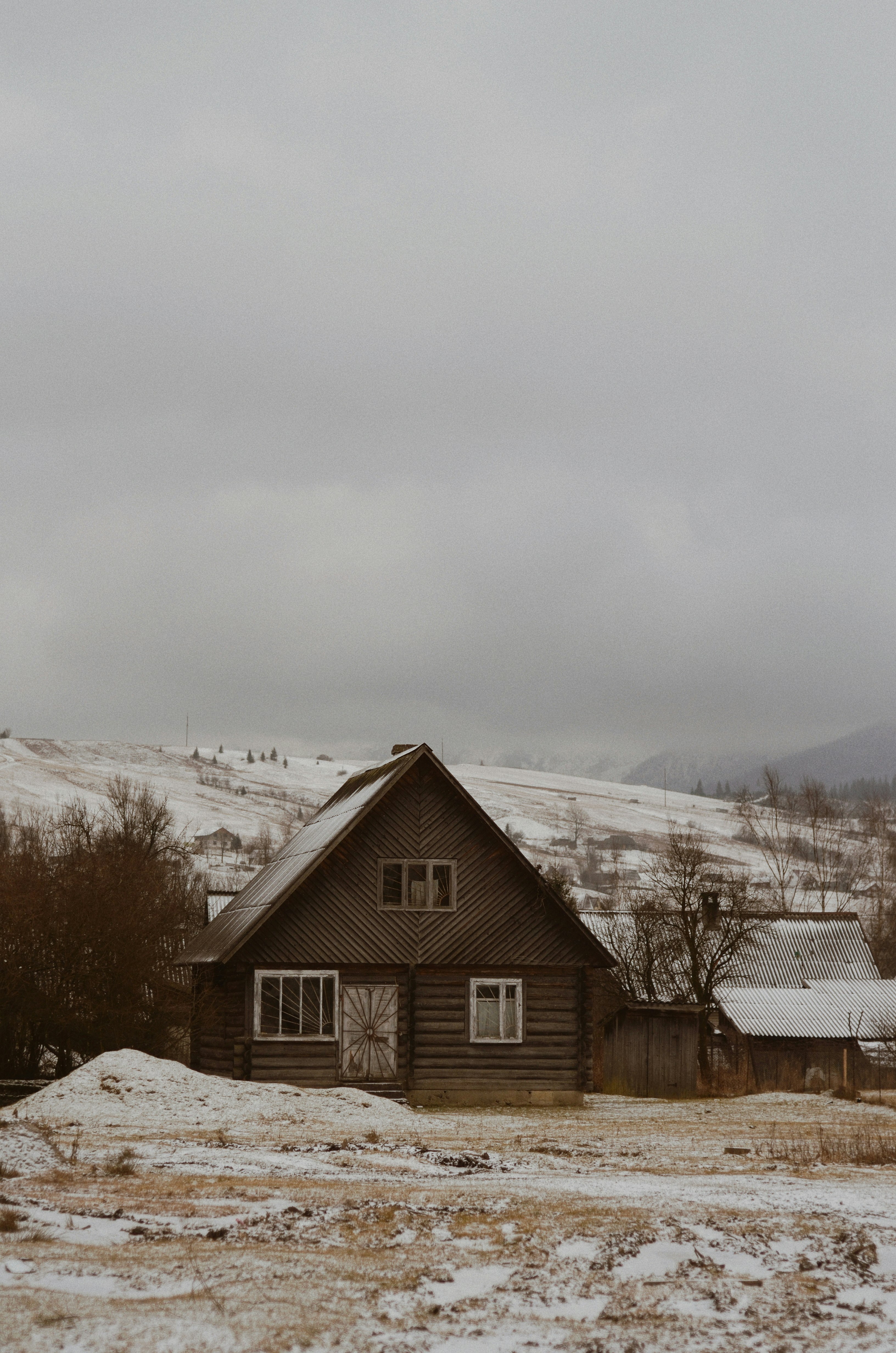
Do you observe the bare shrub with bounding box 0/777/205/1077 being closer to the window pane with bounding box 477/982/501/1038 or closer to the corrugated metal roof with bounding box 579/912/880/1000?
the window pane with bounding box 477/982/501/1038

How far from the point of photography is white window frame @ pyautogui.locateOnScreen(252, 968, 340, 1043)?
98.1ft

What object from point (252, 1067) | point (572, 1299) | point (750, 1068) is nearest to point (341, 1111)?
point (252, 1067)

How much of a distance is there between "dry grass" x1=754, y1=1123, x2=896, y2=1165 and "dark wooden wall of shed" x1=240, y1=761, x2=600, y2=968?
8220mm

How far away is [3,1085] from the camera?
3064cm

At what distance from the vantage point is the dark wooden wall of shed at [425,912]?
30250mm

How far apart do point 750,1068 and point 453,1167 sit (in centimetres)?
3015

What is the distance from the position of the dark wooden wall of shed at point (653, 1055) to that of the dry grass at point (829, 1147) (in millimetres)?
17110

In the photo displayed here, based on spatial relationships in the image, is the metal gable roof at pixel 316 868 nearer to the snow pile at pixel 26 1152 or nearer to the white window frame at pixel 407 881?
the white window frame at pixel 407 881

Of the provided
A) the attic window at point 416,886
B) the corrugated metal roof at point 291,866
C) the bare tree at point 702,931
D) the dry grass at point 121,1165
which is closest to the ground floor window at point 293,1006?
the corrugated metal roof at point 291,866

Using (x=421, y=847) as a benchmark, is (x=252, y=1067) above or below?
below

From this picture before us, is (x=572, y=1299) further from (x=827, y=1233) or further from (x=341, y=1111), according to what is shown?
(x=341, y=1111)

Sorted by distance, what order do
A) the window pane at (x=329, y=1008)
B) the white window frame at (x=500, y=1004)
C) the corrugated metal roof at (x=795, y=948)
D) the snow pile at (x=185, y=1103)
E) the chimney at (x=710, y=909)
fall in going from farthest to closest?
1. the corrugated metal roof at (x=795, y=948)
2. the chimney at (x=710, y=909)
3. the white window frame at (x=500, y=1004)
4. the window pane at (x=329, y=1008)
5. the snow pile at (x=185, y=1103)

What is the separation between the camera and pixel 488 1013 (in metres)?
30.9

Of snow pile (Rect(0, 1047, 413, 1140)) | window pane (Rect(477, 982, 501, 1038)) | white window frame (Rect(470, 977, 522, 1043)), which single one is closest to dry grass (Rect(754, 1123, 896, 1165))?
snow pile (Rect(0, 1047, 413, 1140))
